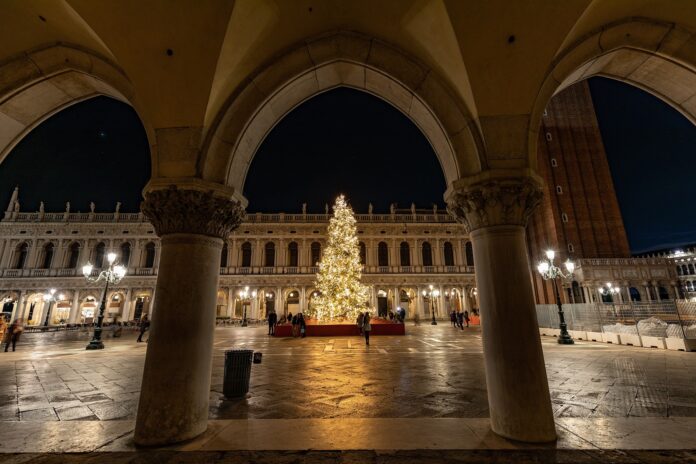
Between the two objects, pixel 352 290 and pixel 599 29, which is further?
pixel 352 290

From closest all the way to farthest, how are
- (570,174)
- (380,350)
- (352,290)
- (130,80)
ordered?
(130,80) → (380,350) → (352,290) → (570,174)

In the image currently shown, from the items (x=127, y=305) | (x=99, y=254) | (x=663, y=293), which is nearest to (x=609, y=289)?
(x=663, y=293)

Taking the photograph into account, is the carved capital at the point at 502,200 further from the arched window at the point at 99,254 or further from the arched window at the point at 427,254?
the arched window at the point at 99,254

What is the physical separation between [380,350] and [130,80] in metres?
8.73

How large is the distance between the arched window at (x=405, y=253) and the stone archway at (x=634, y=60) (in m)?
27.4

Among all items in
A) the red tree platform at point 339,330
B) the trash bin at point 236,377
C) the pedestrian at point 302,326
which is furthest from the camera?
the red tree platform at point 339,330

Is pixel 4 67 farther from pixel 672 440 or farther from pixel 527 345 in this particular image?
pixel 672 440

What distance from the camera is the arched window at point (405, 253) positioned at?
103ft

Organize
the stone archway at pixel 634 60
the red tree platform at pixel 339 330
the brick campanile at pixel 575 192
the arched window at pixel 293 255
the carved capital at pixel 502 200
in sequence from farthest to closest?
1. the arched window at pixel 293 255
2. the brick campanile at pixel 575 192
3. the red tree platform at pixel 339 330
4. the stone archway at pixel 634 60
5. the carved capital at pixel 502 200

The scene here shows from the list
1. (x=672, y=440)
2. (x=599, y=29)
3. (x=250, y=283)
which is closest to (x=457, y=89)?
(x=599, y=29)

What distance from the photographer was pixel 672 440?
269 cm

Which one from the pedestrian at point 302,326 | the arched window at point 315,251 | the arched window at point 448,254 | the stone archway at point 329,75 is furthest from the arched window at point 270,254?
the stone archway at point 329,75

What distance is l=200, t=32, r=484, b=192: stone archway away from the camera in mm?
3410

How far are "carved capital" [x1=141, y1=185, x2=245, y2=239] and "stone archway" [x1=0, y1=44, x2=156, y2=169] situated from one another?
419 mm
